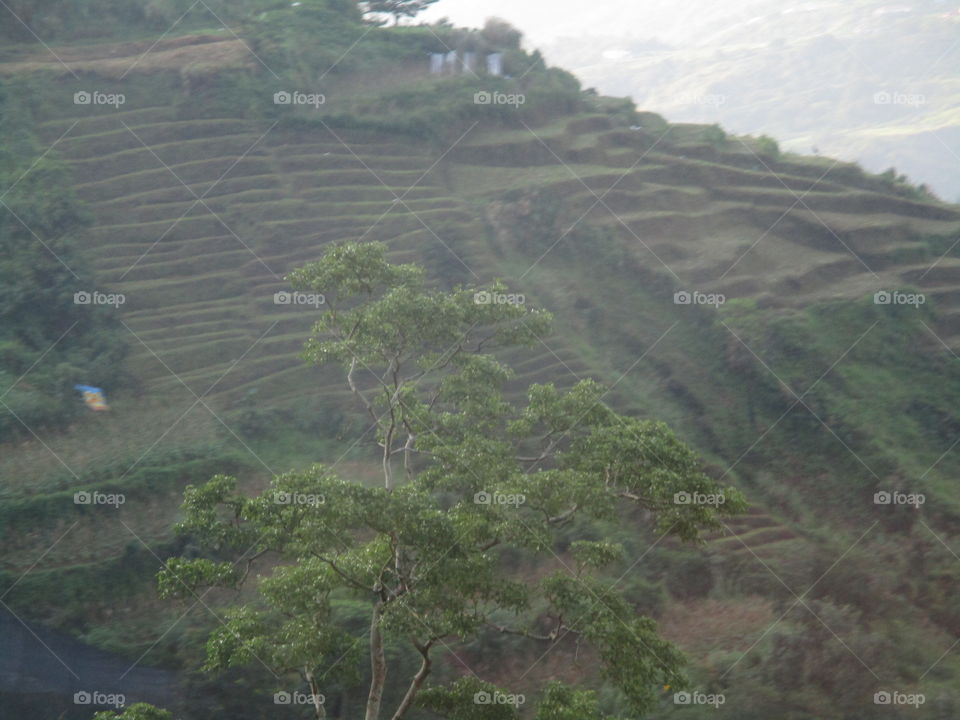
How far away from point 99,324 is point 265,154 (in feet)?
23.9

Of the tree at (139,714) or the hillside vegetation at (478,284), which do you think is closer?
the tree at (139,714)

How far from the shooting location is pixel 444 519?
802cm

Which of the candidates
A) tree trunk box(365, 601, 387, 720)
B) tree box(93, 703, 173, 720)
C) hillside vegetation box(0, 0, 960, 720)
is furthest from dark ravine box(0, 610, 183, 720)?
tree trunk box(365, 601, 387, 720)

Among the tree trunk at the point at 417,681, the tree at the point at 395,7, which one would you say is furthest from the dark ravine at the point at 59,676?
the tree at the point at 395,7

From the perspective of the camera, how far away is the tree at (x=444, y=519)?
26.2 feet

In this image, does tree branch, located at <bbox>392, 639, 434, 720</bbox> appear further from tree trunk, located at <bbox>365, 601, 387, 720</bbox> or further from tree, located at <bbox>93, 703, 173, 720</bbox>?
tree, located at <bbox>93, 703, 173, 720</bbox>

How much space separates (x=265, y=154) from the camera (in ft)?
74.0

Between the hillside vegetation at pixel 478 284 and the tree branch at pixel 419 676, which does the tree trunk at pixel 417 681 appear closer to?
the tree branch at pixel 419 676

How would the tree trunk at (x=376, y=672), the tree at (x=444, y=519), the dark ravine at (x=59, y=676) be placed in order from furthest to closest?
the dark ravine at (x=59, y=676) → the tree trunk at (x=376, y=672) → the tree at (x=444, y=519)

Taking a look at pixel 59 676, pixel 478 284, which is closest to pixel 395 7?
pixel 478 284

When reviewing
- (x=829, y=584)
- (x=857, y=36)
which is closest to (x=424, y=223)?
(x=829, y=584)

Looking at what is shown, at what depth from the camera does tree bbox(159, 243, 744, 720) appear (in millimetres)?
7988

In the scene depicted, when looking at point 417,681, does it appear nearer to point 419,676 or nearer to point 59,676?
point 419,676

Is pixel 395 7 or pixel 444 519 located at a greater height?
pixel 395 7
